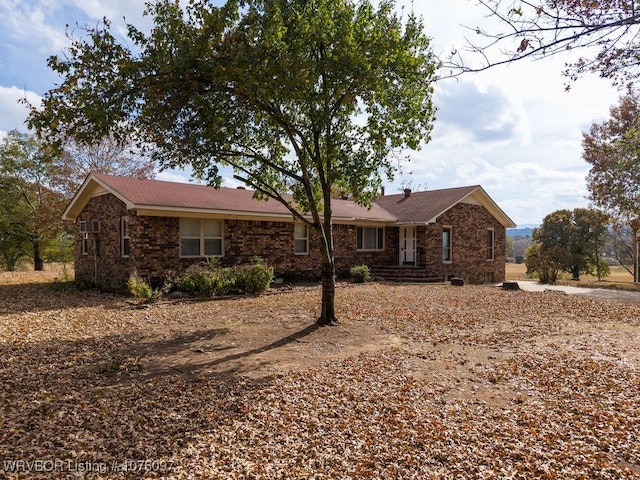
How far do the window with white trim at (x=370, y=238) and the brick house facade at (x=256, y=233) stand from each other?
2.0 inches

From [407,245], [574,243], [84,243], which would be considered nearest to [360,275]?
[407,245]

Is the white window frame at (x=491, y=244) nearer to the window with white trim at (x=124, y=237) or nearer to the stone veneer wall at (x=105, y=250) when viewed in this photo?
the window with white trim at (x=124, y=237)

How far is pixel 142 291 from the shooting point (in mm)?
12000

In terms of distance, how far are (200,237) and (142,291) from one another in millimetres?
3410

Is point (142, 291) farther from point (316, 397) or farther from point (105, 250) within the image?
point (316, 397)

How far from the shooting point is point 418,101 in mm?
8820

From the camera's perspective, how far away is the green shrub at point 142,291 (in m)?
11.8

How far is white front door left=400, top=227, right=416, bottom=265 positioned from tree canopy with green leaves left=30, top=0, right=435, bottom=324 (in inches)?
480

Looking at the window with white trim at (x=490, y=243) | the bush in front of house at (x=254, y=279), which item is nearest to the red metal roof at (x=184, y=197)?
the bush in front of house at (x=254, y=279)

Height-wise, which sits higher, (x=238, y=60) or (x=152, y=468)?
(x=238, y=60)

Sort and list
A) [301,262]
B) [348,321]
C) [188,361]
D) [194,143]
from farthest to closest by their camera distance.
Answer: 1. [301,262]
2. [348,321]
3. [194,143]
4. [188,361]

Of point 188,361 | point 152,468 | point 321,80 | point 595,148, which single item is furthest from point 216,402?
point 595,148

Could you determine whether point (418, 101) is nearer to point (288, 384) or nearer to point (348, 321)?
point (348, 321)

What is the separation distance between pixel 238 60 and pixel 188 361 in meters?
4.77
